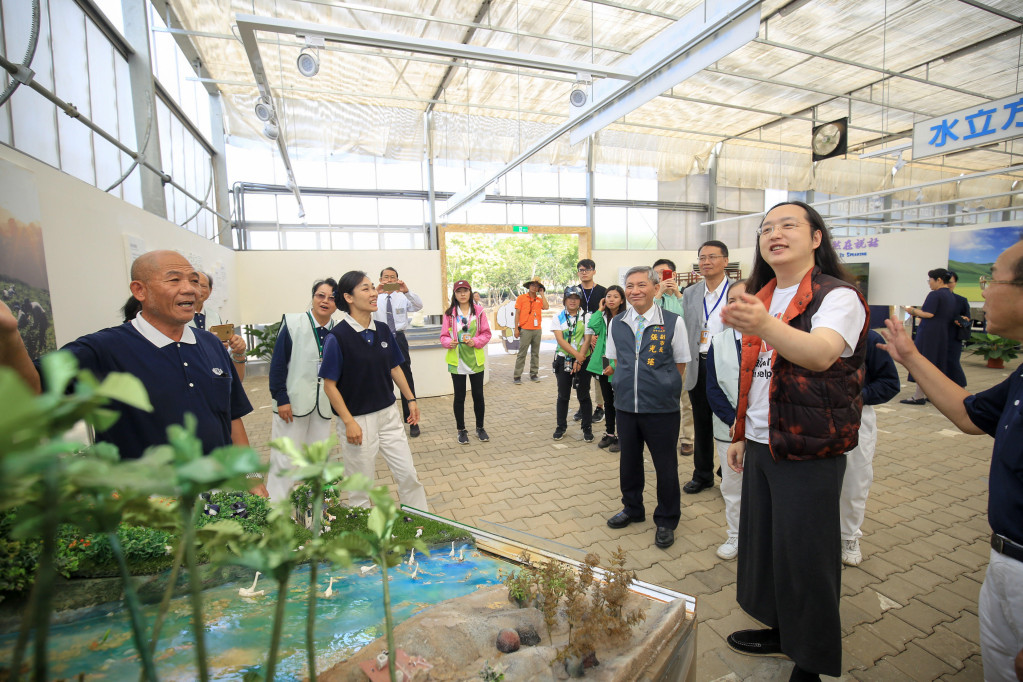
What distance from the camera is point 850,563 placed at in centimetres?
289

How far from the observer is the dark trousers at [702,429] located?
3.92 meters

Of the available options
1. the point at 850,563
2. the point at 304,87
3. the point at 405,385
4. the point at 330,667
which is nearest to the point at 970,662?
the point at 850,563

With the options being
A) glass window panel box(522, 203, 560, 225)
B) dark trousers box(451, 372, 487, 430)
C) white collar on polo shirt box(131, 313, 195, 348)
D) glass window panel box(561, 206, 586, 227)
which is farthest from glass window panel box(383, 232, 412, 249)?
white collar on polo shirt box(131, 313, 195, 348)

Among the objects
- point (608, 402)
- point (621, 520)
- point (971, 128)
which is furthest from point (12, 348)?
point (971, 128)

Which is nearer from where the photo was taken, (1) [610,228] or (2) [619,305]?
(2) [619,305]

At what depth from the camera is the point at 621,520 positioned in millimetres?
3416

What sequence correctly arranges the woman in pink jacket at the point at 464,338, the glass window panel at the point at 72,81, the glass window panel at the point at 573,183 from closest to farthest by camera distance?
the glass window panel at the point at 72,81, the woman in pink jacket at the point at 464,338, the glass window panel at the point at 573,183

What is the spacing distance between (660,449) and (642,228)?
13.6 m

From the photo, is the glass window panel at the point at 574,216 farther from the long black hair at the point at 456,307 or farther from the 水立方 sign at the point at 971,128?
the long black hair at the point at 456,307

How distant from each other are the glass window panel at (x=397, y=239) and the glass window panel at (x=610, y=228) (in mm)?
5594

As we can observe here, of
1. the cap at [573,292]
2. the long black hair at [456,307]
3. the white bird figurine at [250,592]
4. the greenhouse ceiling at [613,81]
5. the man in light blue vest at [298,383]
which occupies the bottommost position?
the white bird figurine at [250,592]

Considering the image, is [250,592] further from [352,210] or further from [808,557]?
[352,210]

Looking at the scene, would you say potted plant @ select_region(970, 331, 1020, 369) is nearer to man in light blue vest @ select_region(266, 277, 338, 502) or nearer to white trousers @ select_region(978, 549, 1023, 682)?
white trousers @ select_region(978, 549, 1023, 682)

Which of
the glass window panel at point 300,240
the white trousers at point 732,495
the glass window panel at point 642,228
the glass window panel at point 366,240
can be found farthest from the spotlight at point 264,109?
the glass window panel at point 642,228
